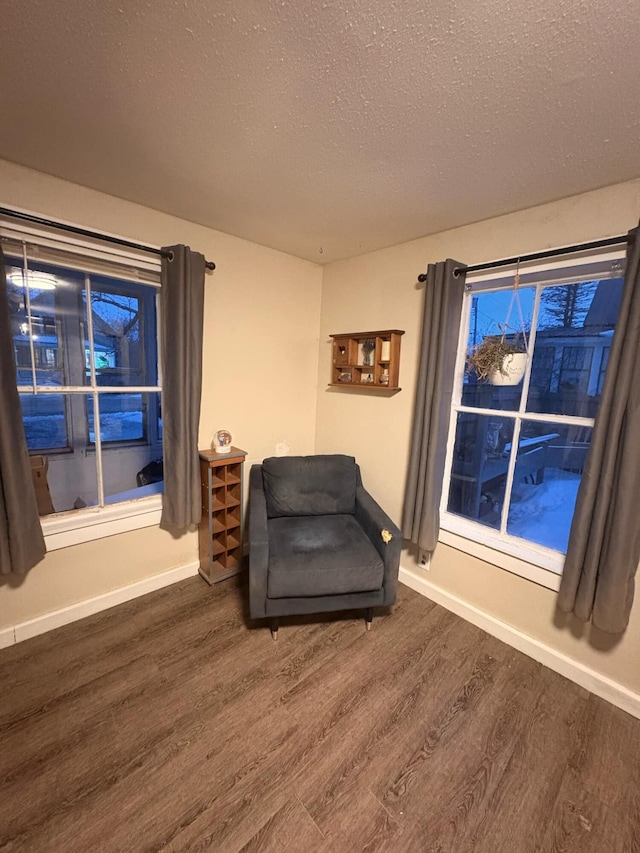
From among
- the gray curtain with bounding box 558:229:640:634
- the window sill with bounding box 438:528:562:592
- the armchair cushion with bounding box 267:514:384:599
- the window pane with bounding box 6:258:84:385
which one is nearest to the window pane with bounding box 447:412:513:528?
the window sill with bounding box 438:528:562:592

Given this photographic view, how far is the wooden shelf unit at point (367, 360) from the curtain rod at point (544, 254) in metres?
0.46

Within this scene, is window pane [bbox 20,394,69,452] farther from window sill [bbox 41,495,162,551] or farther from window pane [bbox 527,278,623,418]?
window pane [bbox 527,278,623,418]

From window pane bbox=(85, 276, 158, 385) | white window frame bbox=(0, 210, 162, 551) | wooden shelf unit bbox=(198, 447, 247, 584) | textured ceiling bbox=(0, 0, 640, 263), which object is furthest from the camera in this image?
wooden shelf unit bbox=(198, 447, 247, 584)

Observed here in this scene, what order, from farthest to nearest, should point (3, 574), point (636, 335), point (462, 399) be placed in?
1. point (462, 399)
2. point (3, 574)
3. point (636, 335)

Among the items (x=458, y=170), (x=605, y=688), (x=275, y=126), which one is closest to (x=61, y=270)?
(x=275, y=126)

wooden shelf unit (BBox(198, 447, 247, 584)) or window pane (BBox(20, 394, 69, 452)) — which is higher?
Answer: window pane (BBox(20, 394, 69, 452))

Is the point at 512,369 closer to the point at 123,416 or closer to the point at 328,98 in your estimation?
the point at 328,98

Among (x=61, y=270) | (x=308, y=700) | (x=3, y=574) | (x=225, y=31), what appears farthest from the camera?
(x=61, y=270)

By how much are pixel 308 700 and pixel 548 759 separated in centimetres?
100

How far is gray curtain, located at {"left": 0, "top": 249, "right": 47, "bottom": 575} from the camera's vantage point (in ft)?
5.24

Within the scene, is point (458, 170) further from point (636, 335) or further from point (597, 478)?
point (597, 478)

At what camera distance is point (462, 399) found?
227 cm

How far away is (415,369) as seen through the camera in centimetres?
237

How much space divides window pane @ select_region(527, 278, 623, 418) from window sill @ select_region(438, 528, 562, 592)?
84cm
